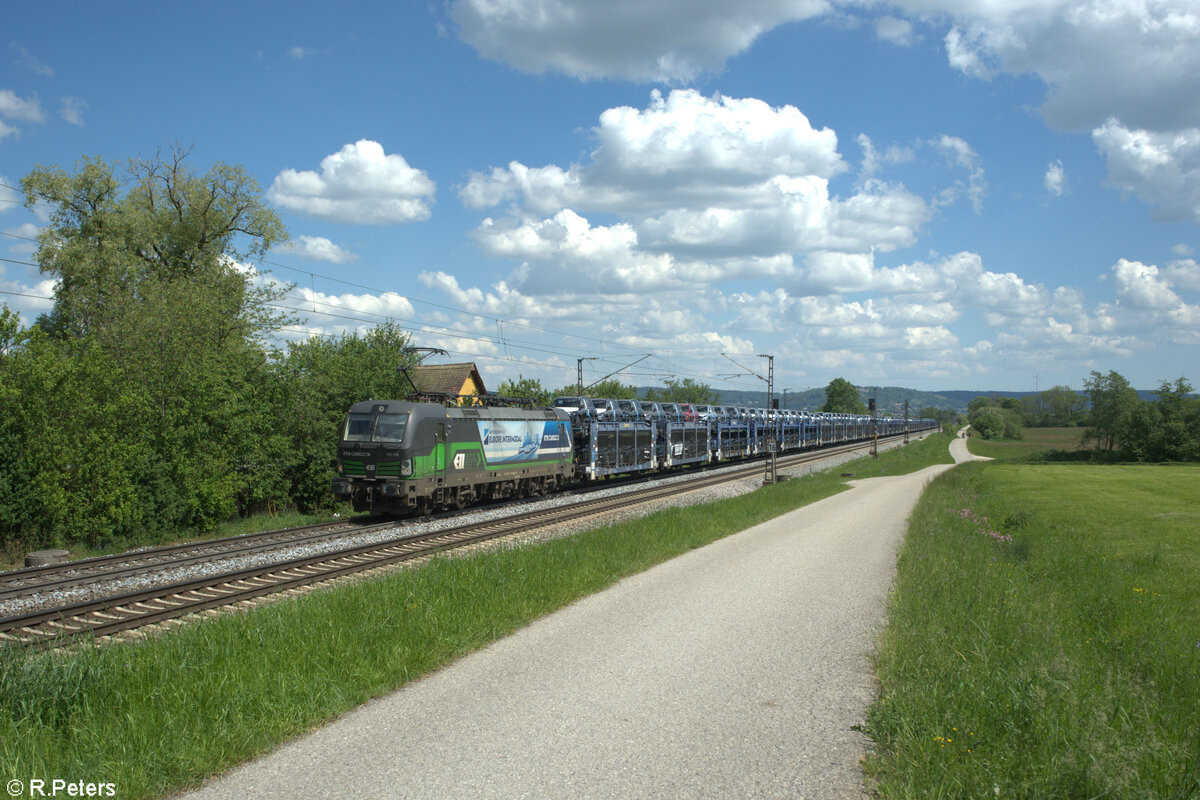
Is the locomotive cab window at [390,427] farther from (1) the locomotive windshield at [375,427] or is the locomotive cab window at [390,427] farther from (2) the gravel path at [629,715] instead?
(2) the gravel path at [629,715]

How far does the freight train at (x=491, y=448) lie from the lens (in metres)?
20.4

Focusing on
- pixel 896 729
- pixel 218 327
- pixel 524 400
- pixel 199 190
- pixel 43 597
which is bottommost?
pixel 43 597

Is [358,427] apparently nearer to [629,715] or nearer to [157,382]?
[157,382]

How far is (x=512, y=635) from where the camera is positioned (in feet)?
27.9

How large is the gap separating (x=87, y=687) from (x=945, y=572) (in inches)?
434

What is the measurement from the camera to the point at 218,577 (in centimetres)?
1271

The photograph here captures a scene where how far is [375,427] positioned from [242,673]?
47.7ft

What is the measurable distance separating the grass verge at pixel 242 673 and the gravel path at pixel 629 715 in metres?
0.30

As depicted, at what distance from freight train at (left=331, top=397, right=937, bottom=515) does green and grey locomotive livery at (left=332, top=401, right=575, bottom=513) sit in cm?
3

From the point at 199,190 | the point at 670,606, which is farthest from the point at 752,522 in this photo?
the point at 199,190

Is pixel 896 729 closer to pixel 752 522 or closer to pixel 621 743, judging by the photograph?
pixel 621 743

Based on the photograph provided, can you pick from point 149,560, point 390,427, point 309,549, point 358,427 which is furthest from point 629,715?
point 358,427

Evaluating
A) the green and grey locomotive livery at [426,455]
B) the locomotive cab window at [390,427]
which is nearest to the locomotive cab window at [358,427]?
the green and grey locomotive livery at [426,455]

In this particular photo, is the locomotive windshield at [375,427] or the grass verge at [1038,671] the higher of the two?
the locomotive windshield at [375,427]
